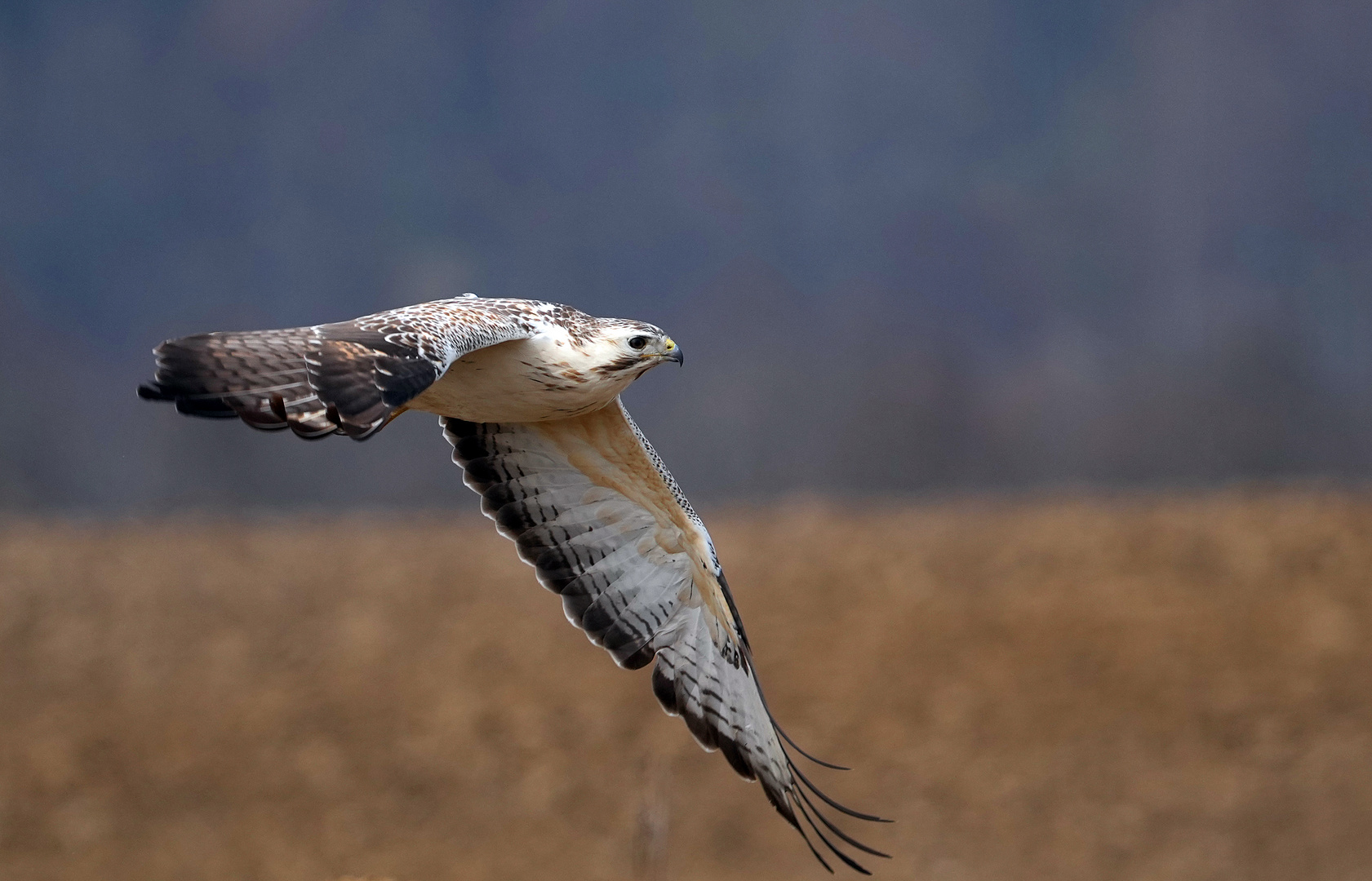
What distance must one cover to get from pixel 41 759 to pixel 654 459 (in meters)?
8.99

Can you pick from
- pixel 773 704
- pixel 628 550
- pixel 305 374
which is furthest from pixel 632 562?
pixel 773 704

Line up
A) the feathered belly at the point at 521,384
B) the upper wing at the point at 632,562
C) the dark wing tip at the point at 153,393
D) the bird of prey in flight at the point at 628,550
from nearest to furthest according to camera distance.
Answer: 1. the dark wing tip at the point at 153,393
2. the feathered belly at the point at 521,384
3. the bird of prey in flight at the point at 628,550
4. the upper wing at the point at 632,562

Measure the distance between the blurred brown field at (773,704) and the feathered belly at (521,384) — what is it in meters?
5.02

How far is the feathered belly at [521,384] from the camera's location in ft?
17.5

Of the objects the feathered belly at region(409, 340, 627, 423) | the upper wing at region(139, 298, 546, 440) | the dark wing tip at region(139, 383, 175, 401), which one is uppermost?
the feathered belly at region(409, 340, 627, 423)

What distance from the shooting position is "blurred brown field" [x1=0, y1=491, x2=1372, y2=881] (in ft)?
38.2

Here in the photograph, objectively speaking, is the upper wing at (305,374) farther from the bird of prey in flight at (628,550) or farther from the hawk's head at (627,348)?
Answer: the bird of prey in flight at (628,550)

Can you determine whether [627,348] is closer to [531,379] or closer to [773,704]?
[531,379]

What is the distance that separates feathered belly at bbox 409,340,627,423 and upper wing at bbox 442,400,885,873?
2.68 feet

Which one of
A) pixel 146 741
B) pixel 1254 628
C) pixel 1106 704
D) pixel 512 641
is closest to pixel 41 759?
pixel 146 741

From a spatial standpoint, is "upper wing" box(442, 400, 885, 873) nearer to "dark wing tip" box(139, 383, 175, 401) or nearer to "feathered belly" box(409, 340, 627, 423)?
"feathered belly" box(409, 340, 627, 423)

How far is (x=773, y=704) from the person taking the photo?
44.2ft

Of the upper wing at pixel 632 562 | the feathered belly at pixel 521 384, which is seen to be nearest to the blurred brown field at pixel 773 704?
the upper wing at pixel 632 562

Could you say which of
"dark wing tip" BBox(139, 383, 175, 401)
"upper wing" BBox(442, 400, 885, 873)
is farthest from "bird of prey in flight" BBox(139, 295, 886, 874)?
"dark wing tip" BBox(139, 383, 175, 401)
